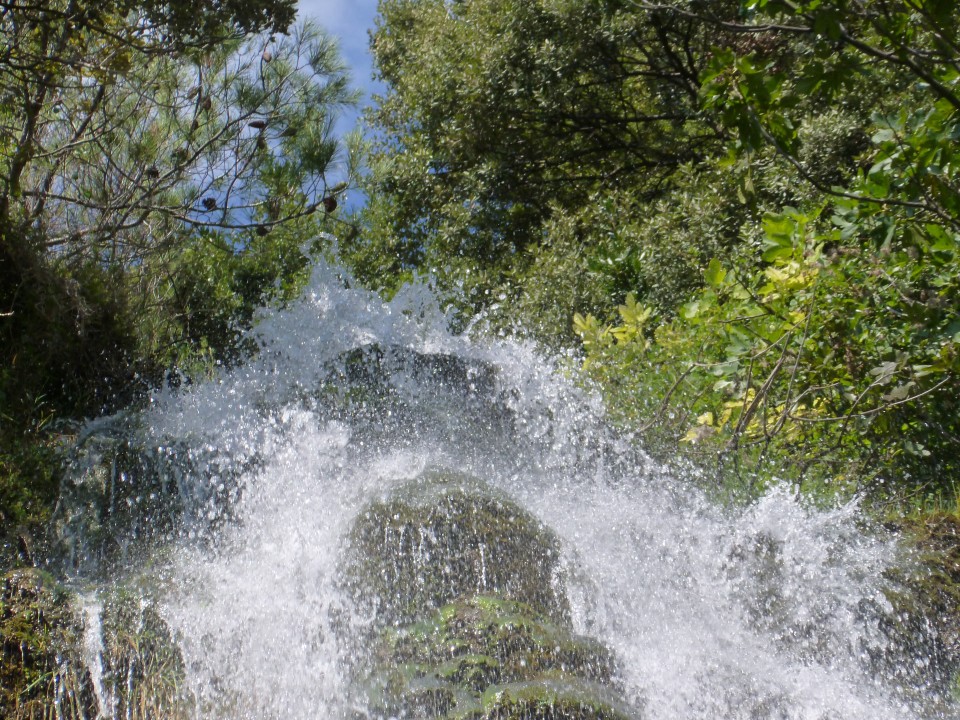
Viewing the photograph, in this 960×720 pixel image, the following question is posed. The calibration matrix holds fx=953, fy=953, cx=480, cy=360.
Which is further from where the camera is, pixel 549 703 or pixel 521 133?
pixel 521 133

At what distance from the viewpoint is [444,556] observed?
154 inches

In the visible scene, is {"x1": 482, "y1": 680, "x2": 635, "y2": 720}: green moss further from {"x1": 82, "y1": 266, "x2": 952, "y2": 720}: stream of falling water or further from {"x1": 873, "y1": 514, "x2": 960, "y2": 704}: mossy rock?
{"x1": 873, "y1": 514, "x2": 960, "y2": 704}: mossy rock

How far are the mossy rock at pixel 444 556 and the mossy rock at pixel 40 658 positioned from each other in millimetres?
1047

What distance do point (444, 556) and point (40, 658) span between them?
5.07ft

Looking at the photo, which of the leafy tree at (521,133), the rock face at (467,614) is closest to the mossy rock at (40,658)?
the rock face at (467,614)

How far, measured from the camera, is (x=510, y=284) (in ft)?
28.2

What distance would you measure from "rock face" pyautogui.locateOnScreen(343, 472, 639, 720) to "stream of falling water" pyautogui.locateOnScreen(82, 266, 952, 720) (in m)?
0.13

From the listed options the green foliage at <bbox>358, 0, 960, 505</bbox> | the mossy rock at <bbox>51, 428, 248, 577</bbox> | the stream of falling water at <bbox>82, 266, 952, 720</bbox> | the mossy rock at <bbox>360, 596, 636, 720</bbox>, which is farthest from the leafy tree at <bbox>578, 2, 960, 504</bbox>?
the mossy rock at <bbox>51, 428, 248, 577</bbox>

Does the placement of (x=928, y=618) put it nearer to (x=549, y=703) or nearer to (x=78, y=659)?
(x=549, y=703)

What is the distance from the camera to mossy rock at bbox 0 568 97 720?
3387 millimetres

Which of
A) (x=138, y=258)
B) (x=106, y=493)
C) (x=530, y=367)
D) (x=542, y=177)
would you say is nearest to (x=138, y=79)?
(x=138, y=258)

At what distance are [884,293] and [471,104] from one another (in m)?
5.59

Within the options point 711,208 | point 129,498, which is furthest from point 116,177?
point 711,208

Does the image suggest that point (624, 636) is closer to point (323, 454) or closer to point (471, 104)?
point (323, 454)
